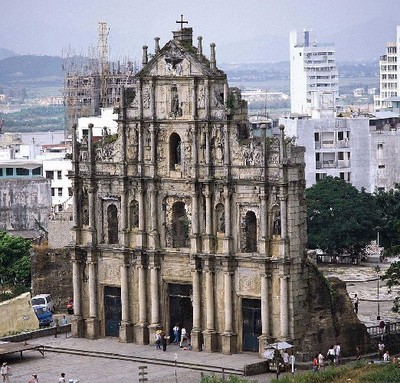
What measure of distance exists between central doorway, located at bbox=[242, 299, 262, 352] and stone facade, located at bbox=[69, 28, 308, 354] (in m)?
0.06

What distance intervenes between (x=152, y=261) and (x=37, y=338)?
24.5 feet

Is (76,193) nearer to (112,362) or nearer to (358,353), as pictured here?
(112,362)

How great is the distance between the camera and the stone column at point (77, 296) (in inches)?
3381

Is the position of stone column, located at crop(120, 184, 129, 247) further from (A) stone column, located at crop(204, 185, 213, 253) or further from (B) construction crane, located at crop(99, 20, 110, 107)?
(B) construction crane, located at crop(99, 20, 110, 107)

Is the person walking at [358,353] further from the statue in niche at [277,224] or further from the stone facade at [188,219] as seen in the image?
the statue in niche at [277,224]

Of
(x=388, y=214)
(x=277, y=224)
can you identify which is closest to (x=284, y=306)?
(x=277, y=224)

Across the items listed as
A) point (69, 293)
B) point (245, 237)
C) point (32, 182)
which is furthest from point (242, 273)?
point (32, 182)

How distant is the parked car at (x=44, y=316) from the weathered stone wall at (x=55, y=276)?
2.78 metres

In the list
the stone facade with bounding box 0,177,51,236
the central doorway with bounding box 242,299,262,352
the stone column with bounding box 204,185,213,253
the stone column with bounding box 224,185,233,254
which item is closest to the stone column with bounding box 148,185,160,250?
the stone column with bounding box 204,185,213,253

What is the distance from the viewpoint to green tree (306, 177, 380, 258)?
11706 centimetres

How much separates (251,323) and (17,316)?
517 inches

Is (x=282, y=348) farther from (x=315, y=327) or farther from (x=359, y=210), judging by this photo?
(x=359, y=210)

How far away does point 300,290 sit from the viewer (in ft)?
260

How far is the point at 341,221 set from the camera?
386 feet
